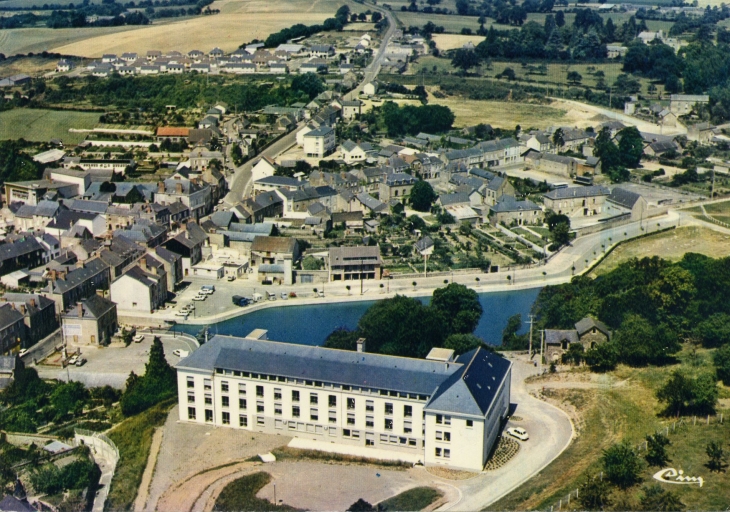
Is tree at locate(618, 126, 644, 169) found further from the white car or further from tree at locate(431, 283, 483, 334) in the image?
the white car

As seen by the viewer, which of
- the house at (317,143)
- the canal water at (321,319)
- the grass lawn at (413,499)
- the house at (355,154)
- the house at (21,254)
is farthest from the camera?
the house at (317,143)

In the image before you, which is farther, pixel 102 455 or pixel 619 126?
pixel 619 126

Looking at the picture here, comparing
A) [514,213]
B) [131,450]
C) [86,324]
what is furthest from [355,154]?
[131,450]

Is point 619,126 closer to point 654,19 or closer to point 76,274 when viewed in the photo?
point 76,274

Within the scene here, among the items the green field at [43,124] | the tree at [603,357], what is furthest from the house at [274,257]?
the green field at [43,124]

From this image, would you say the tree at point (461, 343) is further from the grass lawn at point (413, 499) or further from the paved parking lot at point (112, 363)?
the paved parking lot at point (112, 363)

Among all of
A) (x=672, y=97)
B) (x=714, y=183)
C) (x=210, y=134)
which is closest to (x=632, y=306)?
(x=714, y=183)
